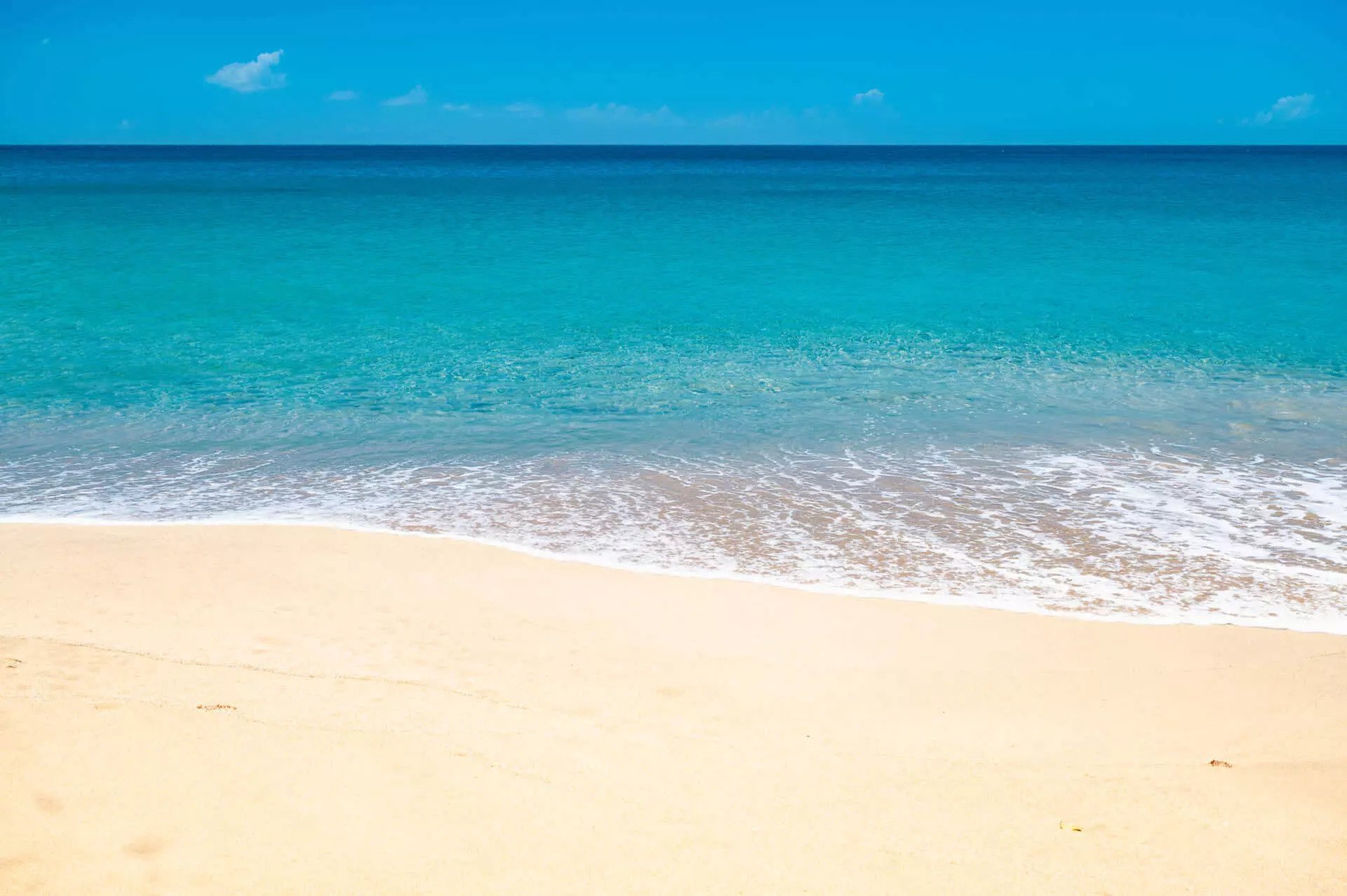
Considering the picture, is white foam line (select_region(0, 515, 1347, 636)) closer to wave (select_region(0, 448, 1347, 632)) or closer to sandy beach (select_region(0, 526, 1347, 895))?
wave (select_region(0, 448, 1347, 632))

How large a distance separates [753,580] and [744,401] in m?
5.20

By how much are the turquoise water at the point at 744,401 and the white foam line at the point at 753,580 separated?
2.3 inches

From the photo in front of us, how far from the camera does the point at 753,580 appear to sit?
21.0 feet

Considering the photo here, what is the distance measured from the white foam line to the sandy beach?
0.12 m

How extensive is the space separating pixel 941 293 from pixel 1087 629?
14841mm

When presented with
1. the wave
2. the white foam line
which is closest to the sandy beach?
the white foam line

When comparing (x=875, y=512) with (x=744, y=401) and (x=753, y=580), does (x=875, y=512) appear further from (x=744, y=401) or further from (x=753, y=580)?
(x=744, y=401)

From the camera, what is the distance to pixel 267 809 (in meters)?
3.59

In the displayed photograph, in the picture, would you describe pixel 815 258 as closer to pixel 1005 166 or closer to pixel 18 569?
pixel 18 569

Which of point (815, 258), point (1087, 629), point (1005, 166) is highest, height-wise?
point (1005, 166)

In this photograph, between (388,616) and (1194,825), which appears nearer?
(1194,825)

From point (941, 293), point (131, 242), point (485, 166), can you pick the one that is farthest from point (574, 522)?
point (485, 166)

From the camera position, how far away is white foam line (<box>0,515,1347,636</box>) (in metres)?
5.75

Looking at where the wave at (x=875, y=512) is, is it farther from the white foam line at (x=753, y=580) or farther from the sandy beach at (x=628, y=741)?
the sandy beach at (x=628, y=741)
